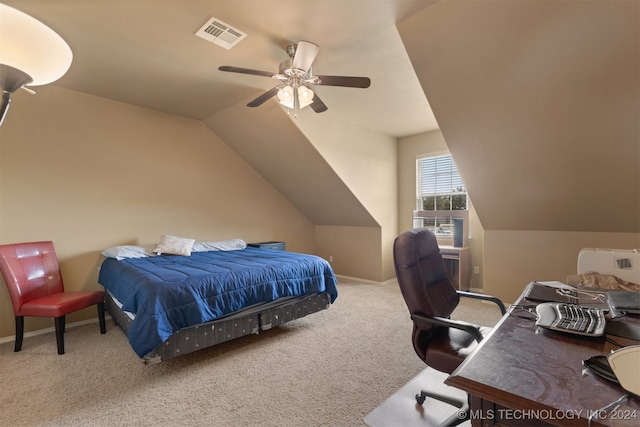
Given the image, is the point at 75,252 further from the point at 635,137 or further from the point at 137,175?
the point at 635,137

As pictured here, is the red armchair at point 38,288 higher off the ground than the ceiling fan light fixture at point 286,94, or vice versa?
the ceiling fan light fixture at point 286,94

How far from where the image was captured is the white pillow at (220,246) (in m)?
4.16

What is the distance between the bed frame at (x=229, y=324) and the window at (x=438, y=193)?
8.16ft

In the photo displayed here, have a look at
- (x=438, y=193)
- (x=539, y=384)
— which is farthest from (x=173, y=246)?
(x=438, y=193)

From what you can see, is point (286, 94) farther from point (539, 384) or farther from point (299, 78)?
point (539, 384)

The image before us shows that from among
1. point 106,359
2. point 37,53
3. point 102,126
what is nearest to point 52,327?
point 106,359

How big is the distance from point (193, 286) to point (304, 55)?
1.99 metres

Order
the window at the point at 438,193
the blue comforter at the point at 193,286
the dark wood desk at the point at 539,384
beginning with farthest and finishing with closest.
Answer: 1. the window at the point at 438,193
2. the blue comforter at the point at 193,286
3. the dark wood desk at the point at 539,384

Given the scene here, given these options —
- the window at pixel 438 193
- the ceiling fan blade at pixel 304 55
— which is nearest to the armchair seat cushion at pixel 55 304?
the ceiling fan blade at pixel 304 55

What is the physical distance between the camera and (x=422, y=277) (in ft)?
5.57

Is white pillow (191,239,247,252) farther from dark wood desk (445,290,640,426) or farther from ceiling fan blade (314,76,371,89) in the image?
dark wood desk (445,290,640,426)

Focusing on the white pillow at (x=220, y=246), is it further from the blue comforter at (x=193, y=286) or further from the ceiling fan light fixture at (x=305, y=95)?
the ceiling fan light fixture at (x=305, y=95)

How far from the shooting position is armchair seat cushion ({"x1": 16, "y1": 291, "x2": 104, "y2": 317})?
260 centimetres

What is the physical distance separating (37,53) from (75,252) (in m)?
3.51
